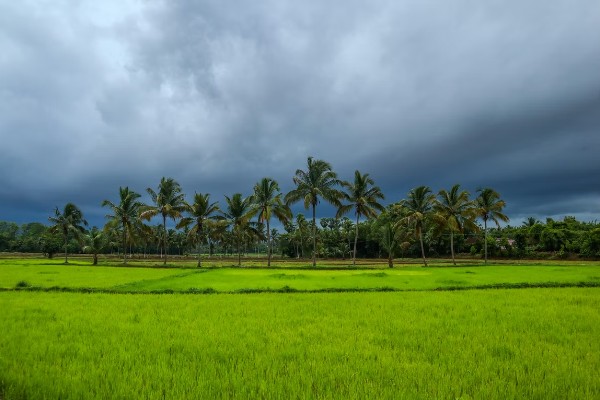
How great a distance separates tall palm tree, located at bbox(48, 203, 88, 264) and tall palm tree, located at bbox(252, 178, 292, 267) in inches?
1130

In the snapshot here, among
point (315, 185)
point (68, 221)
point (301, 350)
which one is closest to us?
point (301, 350)

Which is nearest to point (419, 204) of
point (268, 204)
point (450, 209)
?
point (450, 209)

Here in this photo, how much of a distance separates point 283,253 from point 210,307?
77794mm

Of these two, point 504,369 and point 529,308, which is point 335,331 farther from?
point 529,308

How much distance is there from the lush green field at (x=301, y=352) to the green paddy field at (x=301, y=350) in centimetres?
3

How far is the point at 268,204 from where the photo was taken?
36.9 m

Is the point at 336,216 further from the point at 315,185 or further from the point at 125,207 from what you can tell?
the point at 125,207

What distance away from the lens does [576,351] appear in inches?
Answer: 251

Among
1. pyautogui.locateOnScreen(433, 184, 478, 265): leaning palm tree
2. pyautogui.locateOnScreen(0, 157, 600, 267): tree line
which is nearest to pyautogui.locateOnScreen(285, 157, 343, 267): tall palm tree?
pyautogui.locateOnScreen(0, 157, 600, 267): tree line

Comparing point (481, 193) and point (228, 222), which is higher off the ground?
point (481, 193)

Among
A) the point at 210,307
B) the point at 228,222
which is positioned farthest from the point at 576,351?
the point at 228,222

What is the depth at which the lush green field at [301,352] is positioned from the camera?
4723 mm

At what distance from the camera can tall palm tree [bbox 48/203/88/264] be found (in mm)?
50884

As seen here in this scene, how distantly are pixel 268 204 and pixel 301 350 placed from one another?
100 ft
